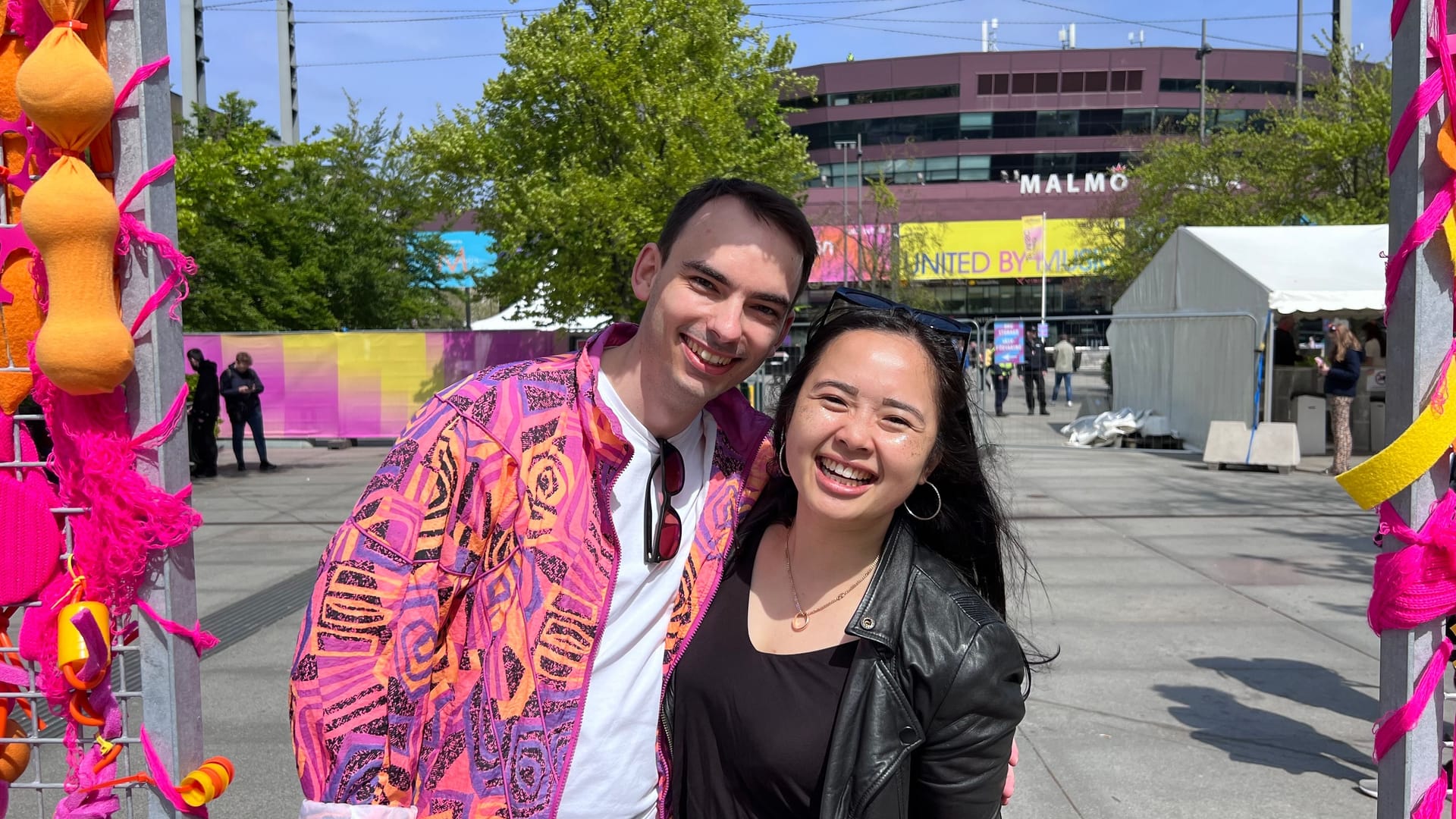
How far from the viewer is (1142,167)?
30141 millimetres

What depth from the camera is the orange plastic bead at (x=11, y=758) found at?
2.04 meters

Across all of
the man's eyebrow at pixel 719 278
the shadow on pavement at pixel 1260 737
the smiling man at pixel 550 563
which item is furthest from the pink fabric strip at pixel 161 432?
the shadow on pavement at pixel 1260 737

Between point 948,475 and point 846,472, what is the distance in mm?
318

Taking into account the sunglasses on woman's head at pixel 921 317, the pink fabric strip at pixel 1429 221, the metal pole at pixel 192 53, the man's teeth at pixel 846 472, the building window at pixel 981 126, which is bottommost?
the man's teeth at pixel 846 472

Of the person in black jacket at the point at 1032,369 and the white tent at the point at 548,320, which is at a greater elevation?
the white tent at the point at 548,320

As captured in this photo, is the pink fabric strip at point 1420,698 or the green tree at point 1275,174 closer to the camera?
the pink fabric strip at point 1420,698

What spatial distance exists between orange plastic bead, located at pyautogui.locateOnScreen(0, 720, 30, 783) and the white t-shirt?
1.13 m

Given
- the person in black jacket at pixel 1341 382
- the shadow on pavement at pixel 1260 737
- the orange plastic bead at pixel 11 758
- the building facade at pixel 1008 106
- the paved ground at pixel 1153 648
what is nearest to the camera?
the orange plastic bead at pixel 11 758

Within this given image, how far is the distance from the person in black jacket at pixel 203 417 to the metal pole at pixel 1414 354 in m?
14.3

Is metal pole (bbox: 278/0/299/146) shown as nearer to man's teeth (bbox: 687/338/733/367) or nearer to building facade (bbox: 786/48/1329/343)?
man's teeth (bbox: 687/338/733/367)

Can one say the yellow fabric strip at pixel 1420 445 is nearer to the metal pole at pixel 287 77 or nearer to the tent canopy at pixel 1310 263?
the tent canopy at pixel 1310 263

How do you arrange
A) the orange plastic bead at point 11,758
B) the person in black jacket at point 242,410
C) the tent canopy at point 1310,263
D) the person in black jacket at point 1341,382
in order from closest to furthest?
the orange plastic bead at point 11,758, the person in black jacket at point 1341,382, the tent canopy at point 1310,263, the person in black jacket at point 242,410

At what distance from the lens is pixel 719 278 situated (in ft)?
6.63

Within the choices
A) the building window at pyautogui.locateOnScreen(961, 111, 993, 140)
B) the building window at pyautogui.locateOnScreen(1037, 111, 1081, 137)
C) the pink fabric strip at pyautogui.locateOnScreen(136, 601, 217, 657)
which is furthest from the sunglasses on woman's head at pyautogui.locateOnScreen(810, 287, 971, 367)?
the building window at pyautogui.locateOnScreen(1037, 111, 1081, 137)
